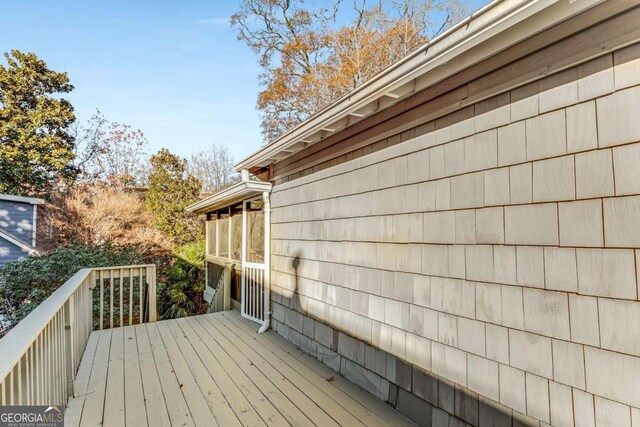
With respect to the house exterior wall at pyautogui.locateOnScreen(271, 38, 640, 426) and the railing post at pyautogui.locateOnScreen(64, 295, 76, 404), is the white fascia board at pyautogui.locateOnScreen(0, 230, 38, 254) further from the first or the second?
the house exterior wall at pyautogui.locateOnScreen(271, 38, 640, 426)

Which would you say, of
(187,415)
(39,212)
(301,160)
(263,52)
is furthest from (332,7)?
(187,415)

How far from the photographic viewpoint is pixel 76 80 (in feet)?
44.1

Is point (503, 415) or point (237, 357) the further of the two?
point (237, 357)

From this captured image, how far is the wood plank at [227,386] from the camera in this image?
99.8 inches

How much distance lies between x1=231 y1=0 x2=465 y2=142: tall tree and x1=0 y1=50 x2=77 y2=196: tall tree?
816 cm

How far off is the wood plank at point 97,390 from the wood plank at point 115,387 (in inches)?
1.5

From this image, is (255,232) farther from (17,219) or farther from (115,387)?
(17,219)

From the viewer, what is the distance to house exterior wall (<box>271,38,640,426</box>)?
148 centimetres

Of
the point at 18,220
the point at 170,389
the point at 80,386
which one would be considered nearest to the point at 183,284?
the point at 18,220

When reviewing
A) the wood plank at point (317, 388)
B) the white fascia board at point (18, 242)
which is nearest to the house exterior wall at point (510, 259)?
the wood plank at point (317, 388)

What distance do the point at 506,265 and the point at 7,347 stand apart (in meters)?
2.56

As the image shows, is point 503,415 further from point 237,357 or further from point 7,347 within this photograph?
point 237,357

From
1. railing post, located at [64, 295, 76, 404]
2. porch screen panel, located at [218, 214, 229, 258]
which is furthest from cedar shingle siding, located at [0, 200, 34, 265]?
railing post, located at [64, 295, 76, 404]

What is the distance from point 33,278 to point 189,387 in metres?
5.42
